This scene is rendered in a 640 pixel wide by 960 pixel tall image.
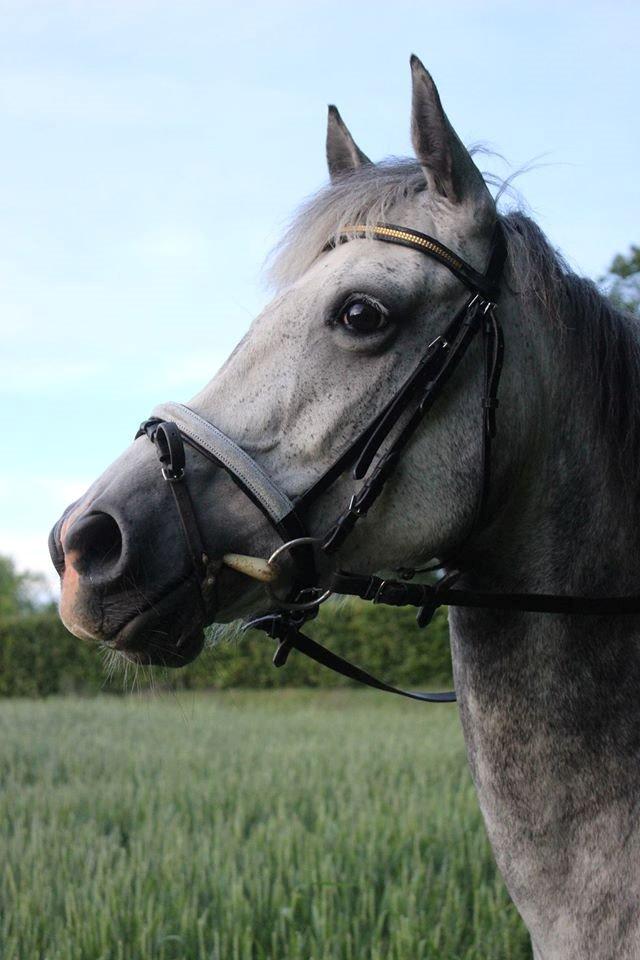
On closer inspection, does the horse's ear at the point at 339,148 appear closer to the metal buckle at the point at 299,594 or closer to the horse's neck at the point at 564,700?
the horse's neck at the point at 564,700

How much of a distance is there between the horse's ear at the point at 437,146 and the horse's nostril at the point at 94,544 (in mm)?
1072

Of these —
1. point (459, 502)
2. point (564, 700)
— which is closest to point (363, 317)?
point (459, 502)

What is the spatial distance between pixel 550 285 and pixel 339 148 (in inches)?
34.6

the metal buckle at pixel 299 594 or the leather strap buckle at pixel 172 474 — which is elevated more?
the leather strap buckle at pixel 172 474

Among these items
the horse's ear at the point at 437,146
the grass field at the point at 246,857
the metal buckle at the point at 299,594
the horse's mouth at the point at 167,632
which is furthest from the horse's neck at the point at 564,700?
the grass field at the point at 246,857

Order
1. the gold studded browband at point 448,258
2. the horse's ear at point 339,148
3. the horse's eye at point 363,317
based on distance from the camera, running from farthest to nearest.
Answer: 1. the horse's ear at point 339,148
2. the gold studded browband at point 448,258
3. the horse's eye at point 363,317

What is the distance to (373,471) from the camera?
1945mm

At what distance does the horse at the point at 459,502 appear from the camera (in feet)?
6.18

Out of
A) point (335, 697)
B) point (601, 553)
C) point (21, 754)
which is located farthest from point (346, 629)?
point (601, 553)

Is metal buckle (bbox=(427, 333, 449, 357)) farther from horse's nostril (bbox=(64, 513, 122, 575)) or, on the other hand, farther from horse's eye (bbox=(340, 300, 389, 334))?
horse's nostril (bbox=(64, 513, 122, 575))

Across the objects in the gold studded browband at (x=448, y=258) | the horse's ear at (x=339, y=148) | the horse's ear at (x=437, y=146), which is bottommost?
the gold studded browband at (x=448, y=258)

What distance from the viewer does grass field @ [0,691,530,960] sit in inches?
145

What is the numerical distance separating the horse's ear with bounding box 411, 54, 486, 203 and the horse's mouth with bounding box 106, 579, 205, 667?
1074mm

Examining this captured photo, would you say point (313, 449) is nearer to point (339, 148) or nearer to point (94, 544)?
point (94, 544)
